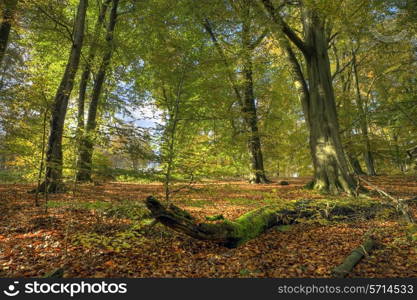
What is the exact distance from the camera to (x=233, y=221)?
16.0 ft

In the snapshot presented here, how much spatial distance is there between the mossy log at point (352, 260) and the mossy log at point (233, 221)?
143 centimetres

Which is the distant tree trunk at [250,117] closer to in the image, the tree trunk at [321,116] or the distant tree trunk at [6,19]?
the tree trunk at [321,116]

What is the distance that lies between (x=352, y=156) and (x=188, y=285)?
17738 mm

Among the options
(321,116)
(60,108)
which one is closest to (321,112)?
(321,116)

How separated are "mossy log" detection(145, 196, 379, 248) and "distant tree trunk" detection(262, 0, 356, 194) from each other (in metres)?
2.83

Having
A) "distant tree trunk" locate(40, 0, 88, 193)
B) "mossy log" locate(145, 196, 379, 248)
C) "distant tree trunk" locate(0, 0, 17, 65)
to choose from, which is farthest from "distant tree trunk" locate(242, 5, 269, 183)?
"distant tree trunk" locate(0, 0, 17, 65)

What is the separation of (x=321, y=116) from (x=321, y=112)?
18 centimetres

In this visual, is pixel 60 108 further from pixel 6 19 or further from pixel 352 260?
pixel 352 260

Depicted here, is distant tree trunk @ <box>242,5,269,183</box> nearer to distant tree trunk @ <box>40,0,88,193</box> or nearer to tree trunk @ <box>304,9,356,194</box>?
tree trunk @ <box>304,9,356,194</box>

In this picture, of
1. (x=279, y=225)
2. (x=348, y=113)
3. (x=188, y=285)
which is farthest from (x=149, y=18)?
(x=348, y=113)

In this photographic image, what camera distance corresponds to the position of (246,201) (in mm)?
8258

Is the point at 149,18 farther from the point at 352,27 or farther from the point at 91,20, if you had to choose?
the point at 352,27

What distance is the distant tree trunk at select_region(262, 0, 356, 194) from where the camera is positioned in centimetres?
892

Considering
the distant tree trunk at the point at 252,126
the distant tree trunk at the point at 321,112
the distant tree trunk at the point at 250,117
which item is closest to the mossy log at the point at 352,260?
the distant tree trunk at the point at 321,112
